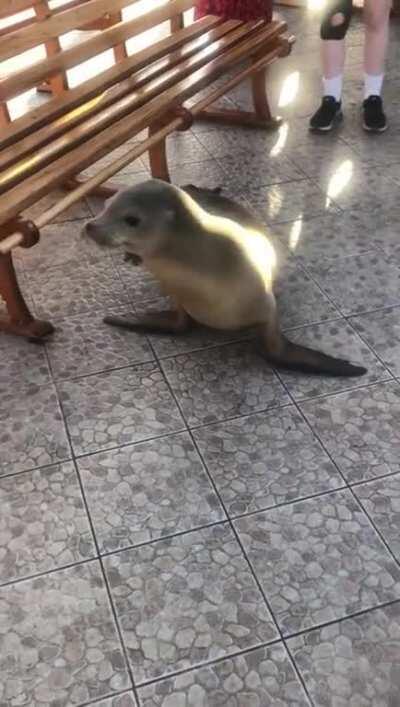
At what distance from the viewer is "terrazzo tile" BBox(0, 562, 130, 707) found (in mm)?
1559

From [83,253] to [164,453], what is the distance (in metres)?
1.09

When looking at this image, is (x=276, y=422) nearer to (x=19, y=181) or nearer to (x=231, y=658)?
(x=231, y=658)

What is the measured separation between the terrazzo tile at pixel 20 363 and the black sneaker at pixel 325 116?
1.93m

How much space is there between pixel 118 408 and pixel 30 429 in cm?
26

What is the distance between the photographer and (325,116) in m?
3.57

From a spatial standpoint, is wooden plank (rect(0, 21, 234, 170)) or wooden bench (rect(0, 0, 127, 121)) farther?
wooden bench (rect(0, 0, 127, 121))

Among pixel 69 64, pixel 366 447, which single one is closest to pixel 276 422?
pixel 366 447

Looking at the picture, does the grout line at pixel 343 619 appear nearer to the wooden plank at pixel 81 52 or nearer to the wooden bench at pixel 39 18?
the wooden plank at pixel 81 52

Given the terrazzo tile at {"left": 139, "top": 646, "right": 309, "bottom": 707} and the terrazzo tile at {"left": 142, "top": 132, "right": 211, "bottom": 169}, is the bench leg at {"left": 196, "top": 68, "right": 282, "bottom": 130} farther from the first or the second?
the terrazzo tile at {"left": 139, "top": 646, "right": 309, "bottom": 707}

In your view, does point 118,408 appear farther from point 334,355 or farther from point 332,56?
point 332,56

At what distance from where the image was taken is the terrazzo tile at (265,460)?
1932 millimetres

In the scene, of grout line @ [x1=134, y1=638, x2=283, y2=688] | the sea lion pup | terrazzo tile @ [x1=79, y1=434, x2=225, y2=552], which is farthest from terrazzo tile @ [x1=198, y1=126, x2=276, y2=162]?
grout line @ [x1=134, y1=638, x2=283, y2=688]

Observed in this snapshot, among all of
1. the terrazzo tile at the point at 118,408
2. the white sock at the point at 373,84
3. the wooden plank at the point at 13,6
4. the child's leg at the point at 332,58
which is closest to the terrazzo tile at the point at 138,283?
the terrazzo tile at the point at 118,408

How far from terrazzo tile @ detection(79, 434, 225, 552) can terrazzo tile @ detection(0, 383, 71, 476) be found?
0.11 m
